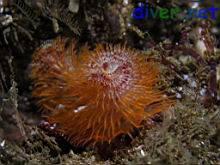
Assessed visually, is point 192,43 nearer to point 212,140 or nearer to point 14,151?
point 212,140

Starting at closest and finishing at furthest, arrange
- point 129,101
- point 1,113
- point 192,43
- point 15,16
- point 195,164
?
1. point 195,164
2. point 129,101
3. point 1,113
4. point 15,16
5. point 192,43

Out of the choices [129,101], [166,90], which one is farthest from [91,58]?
[166,90]

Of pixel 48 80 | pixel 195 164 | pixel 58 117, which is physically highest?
pixel 48 80

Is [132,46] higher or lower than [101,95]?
higher

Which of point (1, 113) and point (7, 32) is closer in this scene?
point (1, 113)

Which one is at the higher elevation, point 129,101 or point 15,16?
point 15,16

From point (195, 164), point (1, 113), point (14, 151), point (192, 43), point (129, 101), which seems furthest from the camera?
point (192, 43)

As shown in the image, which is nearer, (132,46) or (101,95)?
(101,95)
